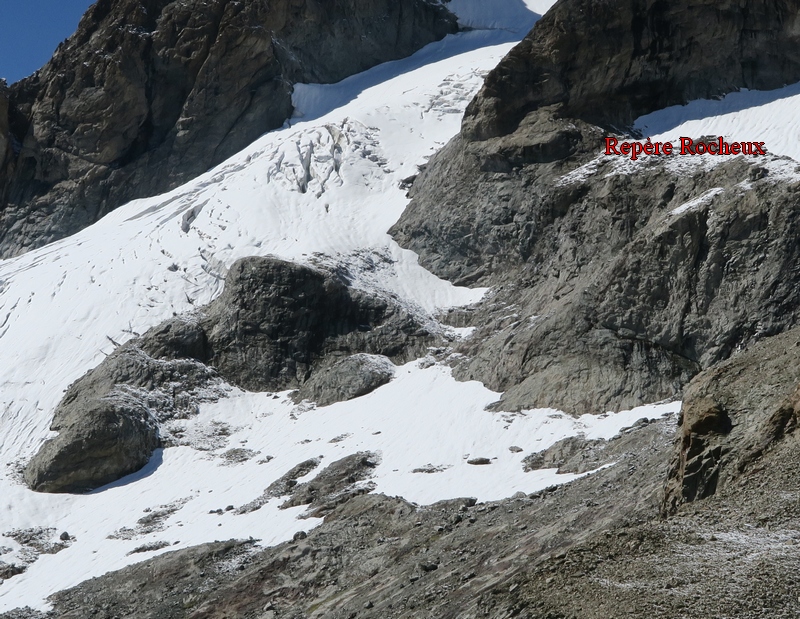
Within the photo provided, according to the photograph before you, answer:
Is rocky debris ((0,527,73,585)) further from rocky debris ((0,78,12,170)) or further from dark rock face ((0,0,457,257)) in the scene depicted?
rocky debris ((0,78,12,170))

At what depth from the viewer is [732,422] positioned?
830 inches

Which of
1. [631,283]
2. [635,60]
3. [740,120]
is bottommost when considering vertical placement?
[631,283]

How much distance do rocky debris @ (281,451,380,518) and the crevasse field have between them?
20.5 inches

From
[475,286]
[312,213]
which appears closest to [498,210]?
[475,286]

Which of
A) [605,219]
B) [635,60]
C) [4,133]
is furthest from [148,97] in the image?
[605,219]

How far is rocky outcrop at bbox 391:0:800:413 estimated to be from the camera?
126 feet

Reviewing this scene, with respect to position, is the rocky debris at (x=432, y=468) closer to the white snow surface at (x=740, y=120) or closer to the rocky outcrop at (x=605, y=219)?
A: the rocky outcrop at (x=605, y=219)

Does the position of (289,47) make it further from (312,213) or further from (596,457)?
(596,457)

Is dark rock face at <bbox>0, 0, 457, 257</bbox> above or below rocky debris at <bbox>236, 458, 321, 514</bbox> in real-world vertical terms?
above

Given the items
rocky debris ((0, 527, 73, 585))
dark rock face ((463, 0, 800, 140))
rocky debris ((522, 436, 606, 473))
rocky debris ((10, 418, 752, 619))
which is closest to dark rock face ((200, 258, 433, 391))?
rocky debris ((0, 527, 73, 585))

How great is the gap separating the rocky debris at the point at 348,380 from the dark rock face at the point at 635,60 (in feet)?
47.4

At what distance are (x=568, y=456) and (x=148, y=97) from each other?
166 feet

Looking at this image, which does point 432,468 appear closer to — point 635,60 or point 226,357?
point 226,357

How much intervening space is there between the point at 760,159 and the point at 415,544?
22.4 m
